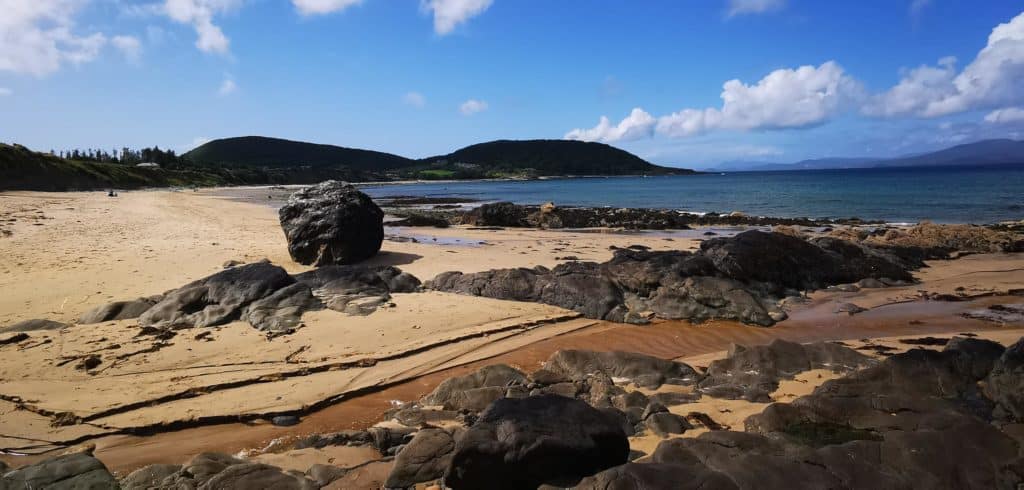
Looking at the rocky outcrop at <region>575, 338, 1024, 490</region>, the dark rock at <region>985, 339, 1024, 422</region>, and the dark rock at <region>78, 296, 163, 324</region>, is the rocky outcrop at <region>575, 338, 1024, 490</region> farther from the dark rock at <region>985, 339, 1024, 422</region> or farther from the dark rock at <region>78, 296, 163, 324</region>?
the dark rock at <region>78, 296, 163, 324</region>

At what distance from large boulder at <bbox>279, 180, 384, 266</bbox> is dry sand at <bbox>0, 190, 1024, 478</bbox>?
1.82 ft

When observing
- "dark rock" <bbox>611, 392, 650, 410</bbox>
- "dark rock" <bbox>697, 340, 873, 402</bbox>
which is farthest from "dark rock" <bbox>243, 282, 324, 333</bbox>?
"dark rock" <bbox>697, 340, 873, 402</bbox>

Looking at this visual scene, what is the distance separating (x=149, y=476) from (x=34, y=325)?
5.99 metres

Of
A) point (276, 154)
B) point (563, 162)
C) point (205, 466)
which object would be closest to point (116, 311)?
point (205, 466)

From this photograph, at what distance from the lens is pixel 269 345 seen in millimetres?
7789

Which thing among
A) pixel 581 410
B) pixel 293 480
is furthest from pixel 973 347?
pixel 293 480

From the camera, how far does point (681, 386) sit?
6.34 metres

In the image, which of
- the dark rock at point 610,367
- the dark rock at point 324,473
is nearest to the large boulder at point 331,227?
the dark rock at point 610,367

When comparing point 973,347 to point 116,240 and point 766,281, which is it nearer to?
point 766,281

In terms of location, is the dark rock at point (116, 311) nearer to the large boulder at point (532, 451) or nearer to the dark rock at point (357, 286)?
the dark rock at point (357, 286)

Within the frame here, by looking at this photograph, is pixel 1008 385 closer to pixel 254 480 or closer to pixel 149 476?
pixel 254 480

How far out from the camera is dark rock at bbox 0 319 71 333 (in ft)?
26.8

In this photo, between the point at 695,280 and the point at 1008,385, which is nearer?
the point at 1008,385

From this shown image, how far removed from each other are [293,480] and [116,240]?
16.2 meters
